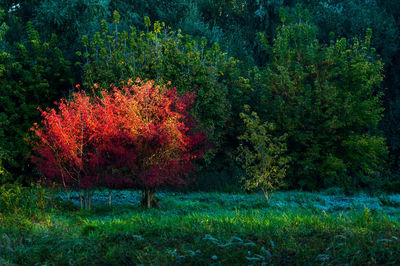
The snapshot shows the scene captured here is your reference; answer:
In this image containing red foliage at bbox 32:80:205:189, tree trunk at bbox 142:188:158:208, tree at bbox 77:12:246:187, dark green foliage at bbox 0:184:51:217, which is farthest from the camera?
tree at bbox 77:12:246:187

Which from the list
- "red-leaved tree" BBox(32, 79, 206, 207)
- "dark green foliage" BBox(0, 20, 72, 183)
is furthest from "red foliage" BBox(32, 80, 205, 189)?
"dark green foliage" BBox(0, 20, 72, 183)

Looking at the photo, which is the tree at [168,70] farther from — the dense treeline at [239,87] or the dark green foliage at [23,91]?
the dark green foliage at [23,91]

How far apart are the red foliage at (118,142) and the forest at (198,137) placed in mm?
56

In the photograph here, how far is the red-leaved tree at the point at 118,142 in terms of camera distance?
10.9 m

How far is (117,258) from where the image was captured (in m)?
5.63

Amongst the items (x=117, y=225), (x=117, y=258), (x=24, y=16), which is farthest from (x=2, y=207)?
(x=24, y=16)

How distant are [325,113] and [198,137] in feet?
27.1

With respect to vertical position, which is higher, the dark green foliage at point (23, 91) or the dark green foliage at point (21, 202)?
the dark green foliage at point (23, 91)

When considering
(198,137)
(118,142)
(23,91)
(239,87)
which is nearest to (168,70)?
(239,87)

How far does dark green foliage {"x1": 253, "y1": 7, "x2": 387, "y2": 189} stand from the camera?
1764cm

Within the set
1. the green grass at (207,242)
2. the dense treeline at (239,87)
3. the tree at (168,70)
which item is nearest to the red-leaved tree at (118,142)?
the green grass at (207,242)

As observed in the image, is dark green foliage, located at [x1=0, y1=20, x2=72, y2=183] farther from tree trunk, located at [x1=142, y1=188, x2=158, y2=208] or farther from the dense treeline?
tree trunk, located at [x1=142, y1=188, x2=158, y2=208]

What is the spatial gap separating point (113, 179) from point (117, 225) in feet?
11.0

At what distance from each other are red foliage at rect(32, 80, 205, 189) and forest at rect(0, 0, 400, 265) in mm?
56
